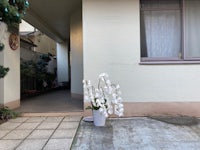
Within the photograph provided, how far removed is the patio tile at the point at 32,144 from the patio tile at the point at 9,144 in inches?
3.8

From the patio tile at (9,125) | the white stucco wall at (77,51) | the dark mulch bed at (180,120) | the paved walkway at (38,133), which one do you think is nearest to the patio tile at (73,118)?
the paved walkway at (38,133)

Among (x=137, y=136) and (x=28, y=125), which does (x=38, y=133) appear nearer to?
(x=28, y=125)

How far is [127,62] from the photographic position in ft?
18.0

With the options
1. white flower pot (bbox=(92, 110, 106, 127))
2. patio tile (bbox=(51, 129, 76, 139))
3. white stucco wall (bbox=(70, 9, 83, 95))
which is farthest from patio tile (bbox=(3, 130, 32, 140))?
white stucco wall (bbox=(70, 9, 83, 95))

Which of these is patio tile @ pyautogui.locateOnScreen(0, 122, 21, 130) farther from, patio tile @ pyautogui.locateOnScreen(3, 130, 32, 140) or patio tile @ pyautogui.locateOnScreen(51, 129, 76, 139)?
patio tile @ pyautogui.locateOnScreen(51, 129, 76, 139)

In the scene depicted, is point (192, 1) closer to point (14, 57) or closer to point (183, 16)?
point (183, 16)

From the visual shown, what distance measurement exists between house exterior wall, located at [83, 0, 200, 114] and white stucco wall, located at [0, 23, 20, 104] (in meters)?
2.15

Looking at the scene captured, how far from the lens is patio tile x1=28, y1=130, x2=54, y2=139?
13.2 feet

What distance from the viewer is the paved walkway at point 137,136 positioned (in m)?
3.64

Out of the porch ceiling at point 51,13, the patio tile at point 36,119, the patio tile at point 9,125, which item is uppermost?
the porch ceiling at point 51,13

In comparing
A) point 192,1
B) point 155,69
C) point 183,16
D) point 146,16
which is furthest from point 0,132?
point 192,1

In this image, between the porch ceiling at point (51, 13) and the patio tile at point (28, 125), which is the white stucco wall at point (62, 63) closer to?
the porch ceiling at point (51, 13)

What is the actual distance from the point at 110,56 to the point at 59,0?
2.81 m

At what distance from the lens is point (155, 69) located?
5461 mm
